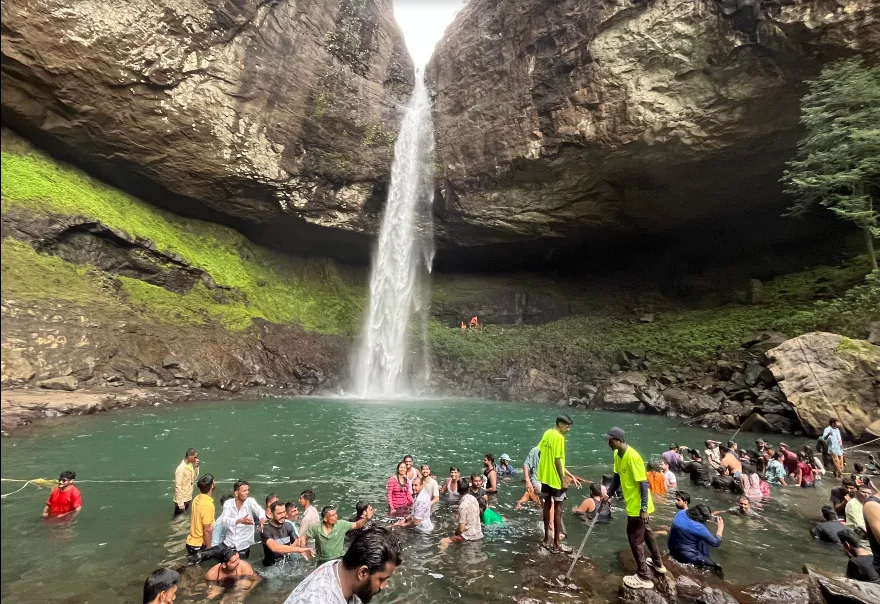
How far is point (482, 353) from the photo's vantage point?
96.2 ft

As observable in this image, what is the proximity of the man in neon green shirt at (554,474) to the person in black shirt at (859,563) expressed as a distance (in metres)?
3.36

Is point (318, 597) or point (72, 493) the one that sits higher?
point (318, 597)

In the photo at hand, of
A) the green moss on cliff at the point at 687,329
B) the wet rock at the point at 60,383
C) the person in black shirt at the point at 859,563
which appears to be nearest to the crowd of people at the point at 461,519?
the person in black shirt at the point at 859,563

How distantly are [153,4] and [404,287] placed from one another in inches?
738

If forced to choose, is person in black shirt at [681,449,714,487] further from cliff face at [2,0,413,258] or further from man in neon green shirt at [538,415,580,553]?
cliff face at [2,0,413,258]

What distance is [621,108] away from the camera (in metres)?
21.0

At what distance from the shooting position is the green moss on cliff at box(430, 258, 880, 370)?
17750 mm

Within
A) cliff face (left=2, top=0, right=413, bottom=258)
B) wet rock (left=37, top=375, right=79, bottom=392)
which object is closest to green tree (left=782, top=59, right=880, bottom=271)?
cliff face (left=2, top=0, right=413, bottom=258)

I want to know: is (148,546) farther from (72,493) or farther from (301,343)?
(301,343)

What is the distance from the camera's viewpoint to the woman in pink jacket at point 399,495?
8312 millimetres

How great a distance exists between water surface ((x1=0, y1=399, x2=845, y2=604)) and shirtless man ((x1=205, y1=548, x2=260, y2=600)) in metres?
0.20

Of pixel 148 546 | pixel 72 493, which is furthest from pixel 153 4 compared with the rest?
pixel 148 546

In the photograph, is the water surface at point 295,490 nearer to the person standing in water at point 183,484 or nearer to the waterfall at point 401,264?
the person standing in water at point 183,484

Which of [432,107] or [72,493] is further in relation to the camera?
[432,107]
